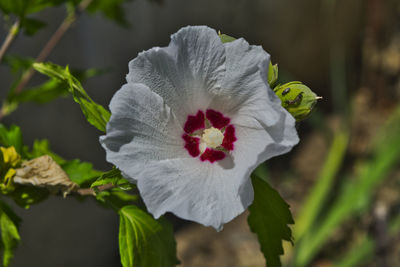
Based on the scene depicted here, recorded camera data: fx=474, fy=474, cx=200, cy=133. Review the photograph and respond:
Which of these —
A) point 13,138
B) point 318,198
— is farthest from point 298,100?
point 318,198

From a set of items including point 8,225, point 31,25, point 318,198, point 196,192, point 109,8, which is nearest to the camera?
point 196,192

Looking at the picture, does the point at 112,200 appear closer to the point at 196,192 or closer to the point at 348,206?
the point at 196,192

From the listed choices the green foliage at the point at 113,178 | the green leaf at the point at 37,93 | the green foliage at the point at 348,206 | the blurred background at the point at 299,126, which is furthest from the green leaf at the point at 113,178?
the green foliage at the point at 348,206

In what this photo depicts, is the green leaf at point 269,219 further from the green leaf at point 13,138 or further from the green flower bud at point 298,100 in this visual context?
the green leaf at point 13,138

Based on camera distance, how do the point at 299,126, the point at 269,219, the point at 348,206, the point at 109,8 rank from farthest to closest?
the point at 348,206, the point at 299,126, the point at 109,8, the point at 269,219

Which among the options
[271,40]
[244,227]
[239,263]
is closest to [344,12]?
[271,40]

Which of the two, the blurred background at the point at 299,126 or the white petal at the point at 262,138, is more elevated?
the white petal at the point at 262,138

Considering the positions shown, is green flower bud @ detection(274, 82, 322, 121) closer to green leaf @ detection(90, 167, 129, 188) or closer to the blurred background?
green leaf @ detection(90, 167, 129, 188)

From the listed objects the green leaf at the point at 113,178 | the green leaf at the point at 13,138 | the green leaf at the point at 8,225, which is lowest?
the green leaf at the point at 8,225
